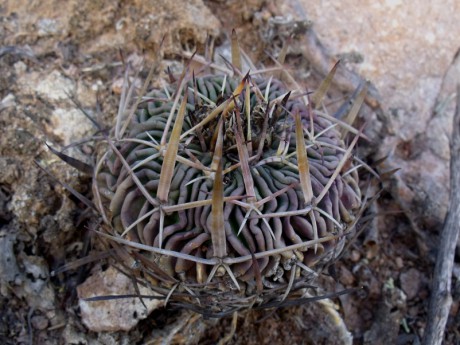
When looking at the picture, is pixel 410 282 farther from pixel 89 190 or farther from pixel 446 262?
pixel 89 190

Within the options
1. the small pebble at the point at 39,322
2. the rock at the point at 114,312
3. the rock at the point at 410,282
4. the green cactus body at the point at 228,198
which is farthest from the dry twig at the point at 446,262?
the small pebble at the point at 39,322

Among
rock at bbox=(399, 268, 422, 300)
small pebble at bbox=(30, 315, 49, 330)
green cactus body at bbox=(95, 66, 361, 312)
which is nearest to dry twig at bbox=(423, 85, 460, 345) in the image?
rock at bbox=(399, 268, 422, 300)

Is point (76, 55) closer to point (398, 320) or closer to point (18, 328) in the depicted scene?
point (18, 328)

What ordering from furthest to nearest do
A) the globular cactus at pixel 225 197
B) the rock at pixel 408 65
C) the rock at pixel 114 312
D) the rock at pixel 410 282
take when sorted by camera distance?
the rock at pixel 408 65
the rock at pixel 410 282
the rock at pixel 114 312
the globular cactus at pixel 225 197

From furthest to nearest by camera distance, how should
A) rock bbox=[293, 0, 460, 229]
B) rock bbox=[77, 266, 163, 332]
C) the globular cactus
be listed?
1. rock bbox=[293, 0, 460, 229]
2. rock bbox=[77, 266, 163, 332]
3. the globular cactus

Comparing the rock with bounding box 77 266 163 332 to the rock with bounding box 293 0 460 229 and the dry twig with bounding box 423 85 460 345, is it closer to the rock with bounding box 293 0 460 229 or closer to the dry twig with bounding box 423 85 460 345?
the dry twig with bounding box 423 85 460 345

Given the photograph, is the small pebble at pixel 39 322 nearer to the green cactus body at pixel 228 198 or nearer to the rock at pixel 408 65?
the green cactus body at pixel 228 198
